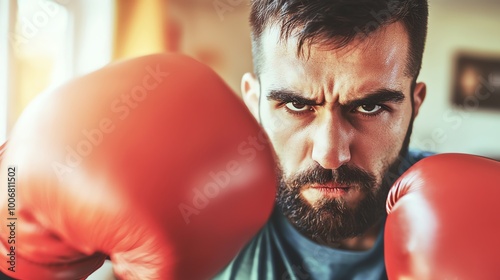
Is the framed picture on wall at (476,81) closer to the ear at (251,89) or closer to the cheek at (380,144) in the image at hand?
the cheek at (380,144)

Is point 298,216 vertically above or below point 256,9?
below

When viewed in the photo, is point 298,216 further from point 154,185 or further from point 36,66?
point 36,66

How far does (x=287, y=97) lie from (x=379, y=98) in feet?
0.71

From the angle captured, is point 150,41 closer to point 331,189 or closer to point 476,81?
point 331,189

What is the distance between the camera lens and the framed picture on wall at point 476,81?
4.26 ft

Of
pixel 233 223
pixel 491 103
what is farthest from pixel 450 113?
pixel 233 223

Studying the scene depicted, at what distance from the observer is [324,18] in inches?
44.3

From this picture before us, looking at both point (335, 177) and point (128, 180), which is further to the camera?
point (335, 177)

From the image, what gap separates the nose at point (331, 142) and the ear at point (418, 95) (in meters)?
0.21

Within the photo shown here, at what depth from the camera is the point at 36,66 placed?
1165 millimetres

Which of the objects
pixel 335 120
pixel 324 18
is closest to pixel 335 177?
pixel 335 120

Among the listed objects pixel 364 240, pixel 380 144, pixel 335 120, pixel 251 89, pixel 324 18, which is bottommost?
pixel 364 240

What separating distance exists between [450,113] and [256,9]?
22.5 inches

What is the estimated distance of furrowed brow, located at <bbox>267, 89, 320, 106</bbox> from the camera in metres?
1.17
